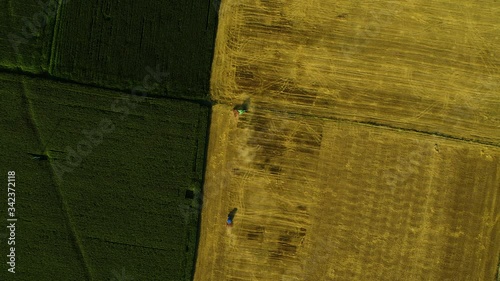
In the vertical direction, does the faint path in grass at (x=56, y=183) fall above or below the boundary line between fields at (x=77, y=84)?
below

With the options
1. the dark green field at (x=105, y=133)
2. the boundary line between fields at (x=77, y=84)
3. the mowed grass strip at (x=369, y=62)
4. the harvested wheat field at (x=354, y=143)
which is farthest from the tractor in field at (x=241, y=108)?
the dark green field at (x=105, y=133)

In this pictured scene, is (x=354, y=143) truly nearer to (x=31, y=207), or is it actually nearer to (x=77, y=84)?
(x=77, y=84)

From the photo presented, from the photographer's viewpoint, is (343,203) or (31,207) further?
(343,203)

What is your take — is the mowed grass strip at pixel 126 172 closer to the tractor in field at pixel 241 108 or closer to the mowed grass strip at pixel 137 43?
the mowed grass strip at pixel 137 43

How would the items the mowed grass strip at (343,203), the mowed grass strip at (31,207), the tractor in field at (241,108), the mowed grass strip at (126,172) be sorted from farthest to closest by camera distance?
the mowed grass strip at (343,203), the tractor in field at (241,108), the mowed grass strip at (126,172), the mowed grass strip at (31,207)

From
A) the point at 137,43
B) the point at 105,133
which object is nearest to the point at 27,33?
the point at 137,43
